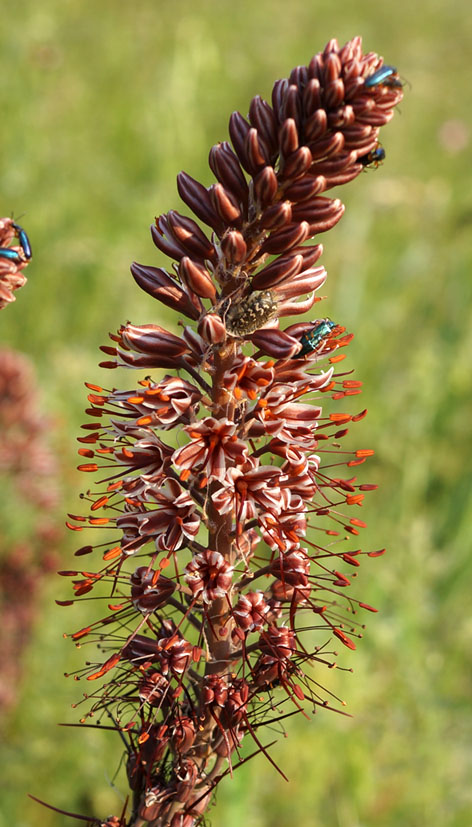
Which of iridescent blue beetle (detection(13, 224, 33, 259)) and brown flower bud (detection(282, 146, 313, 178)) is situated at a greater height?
brown flower bud (detection(282, 146, 313, 178))

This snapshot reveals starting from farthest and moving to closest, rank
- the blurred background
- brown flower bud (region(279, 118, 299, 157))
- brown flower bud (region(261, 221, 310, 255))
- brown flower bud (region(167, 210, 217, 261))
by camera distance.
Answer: the blurred background, brown flower bud (region(167, 210, 217, 261)), brown flower bud (region(261, 221, 310, 255)), brown flower bud (region(279, 118, 299, 157))

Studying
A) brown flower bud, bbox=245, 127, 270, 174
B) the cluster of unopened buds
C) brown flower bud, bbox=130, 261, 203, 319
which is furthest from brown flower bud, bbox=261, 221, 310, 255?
the cluster of unopened buds

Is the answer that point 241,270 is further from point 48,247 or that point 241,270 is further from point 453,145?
point 453,145

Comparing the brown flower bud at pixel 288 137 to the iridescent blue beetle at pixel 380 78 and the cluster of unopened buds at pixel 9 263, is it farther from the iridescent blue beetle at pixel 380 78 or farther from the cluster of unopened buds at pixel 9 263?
the cluster of unopened buds at pixel 9 263

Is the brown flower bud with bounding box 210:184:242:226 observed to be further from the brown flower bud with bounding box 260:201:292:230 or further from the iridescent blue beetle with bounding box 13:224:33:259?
the iridescent blue beetle with bounding box 13:224:33:259

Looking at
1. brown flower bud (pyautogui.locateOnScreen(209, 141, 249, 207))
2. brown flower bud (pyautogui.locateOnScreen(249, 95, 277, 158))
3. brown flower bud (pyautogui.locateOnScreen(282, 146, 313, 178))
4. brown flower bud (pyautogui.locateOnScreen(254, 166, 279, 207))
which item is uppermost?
brown flower bud (pyautogui.locateOnScreen(249, 95, 277, 158))

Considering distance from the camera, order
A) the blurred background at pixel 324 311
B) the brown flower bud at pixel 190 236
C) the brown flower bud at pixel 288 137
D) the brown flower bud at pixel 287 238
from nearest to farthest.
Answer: the brown flower bud at pixel 288 137 < the brown flower bud at pixel 287 238 < the brown flower bud at pixel 190 236 < the blurred background at pixel 324 311

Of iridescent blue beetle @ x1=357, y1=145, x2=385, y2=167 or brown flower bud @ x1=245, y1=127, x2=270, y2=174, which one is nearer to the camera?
brown flower bud @ x1=245, y1=127, x2=270, y2=174

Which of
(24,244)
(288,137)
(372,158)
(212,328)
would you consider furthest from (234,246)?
(24,244)

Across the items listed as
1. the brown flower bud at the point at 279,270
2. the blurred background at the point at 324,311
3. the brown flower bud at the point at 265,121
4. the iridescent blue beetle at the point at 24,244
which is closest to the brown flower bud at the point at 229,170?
the brown flower bud at the point at 265,121

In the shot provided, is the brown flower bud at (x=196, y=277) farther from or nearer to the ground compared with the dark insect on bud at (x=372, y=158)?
nearer to the ground
